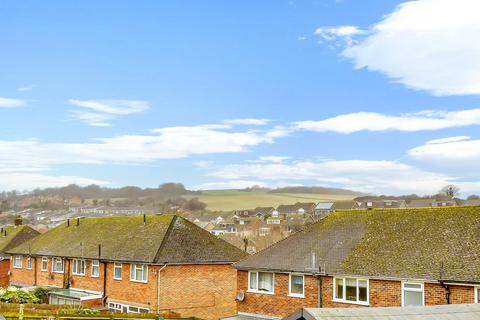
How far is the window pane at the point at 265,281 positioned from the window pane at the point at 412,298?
7.26m

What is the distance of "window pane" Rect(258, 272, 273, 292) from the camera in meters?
28.6

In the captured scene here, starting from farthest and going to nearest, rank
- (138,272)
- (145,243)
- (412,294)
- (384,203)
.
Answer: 1. (384,203)
2. (145,243)
3. (138,272)
4. (412,294)

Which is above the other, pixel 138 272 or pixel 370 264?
pixel 370 264

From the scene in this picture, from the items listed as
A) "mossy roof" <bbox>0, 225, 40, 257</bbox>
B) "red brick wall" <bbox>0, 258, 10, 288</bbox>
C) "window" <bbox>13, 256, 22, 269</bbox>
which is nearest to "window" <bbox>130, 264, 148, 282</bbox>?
"window" <bbox>13, 256, 22, 269</bbox>

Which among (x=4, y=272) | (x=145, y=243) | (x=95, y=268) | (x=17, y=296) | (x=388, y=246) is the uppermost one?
(x=388, y=246)

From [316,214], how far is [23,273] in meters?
129

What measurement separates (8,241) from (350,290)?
42.5m

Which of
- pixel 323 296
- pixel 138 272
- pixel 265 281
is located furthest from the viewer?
pixel 138 272

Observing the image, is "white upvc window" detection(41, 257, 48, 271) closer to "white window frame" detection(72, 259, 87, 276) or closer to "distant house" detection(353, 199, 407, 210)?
"white window frame" detection(72, 259, 87, 276)

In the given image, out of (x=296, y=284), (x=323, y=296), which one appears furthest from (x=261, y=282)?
(x=323, y=296)

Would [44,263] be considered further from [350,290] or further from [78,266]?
[350,290]

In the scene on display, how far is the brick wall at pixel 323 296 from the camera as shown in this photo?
73.4 ft

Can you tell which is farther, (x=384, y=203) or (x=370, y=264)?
(x=384, y=203)

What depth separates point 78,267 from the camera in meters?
41.3
